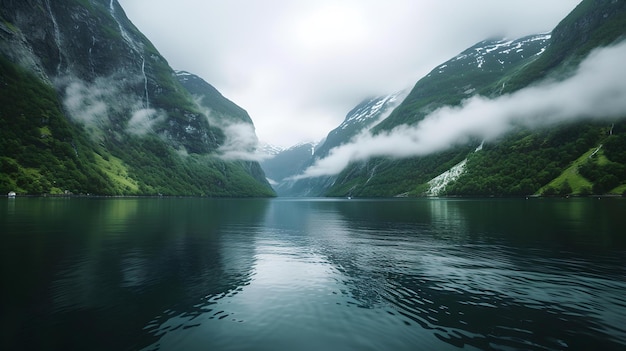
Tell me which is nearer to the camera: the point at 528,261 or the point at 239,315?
the point at 239,315

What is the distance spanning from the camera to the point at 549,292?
22312 mm

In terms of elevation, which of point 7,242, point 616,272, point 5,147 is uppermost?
point 5,147

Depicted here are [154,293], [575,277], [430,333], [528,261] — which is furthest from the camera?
[528,261]

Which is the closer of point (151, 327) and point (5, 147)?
point (151, 327)

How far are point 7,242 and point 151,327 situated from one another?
37478 millimetres

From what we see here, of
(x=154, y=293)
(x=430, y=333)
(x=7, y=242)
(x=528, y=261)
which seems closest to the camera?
(x=430, y=333)

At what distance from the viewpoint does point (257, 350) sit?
14211mm

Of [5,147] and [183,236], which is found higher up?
[5,147]

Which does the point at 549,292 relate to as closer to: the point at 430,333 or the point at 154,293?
the point at 430,333

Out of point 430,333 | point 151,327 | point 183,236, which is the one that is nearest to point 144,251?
point 183,236

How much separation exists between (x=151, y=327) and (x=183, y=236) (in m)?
35.8

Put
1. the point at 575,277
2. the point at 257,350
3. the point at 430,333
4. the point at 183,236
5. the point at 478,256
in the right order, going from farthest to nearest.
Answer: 1. the point at 183,236
2. the point at 478,256
3. the point at 575,277
4. the point at 430,333
5. the point at 257,350

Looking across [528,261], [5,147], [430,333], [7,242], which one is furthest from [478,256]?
[5,147]

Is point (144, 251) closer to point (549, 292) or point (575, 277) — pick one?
point (549, 292)
